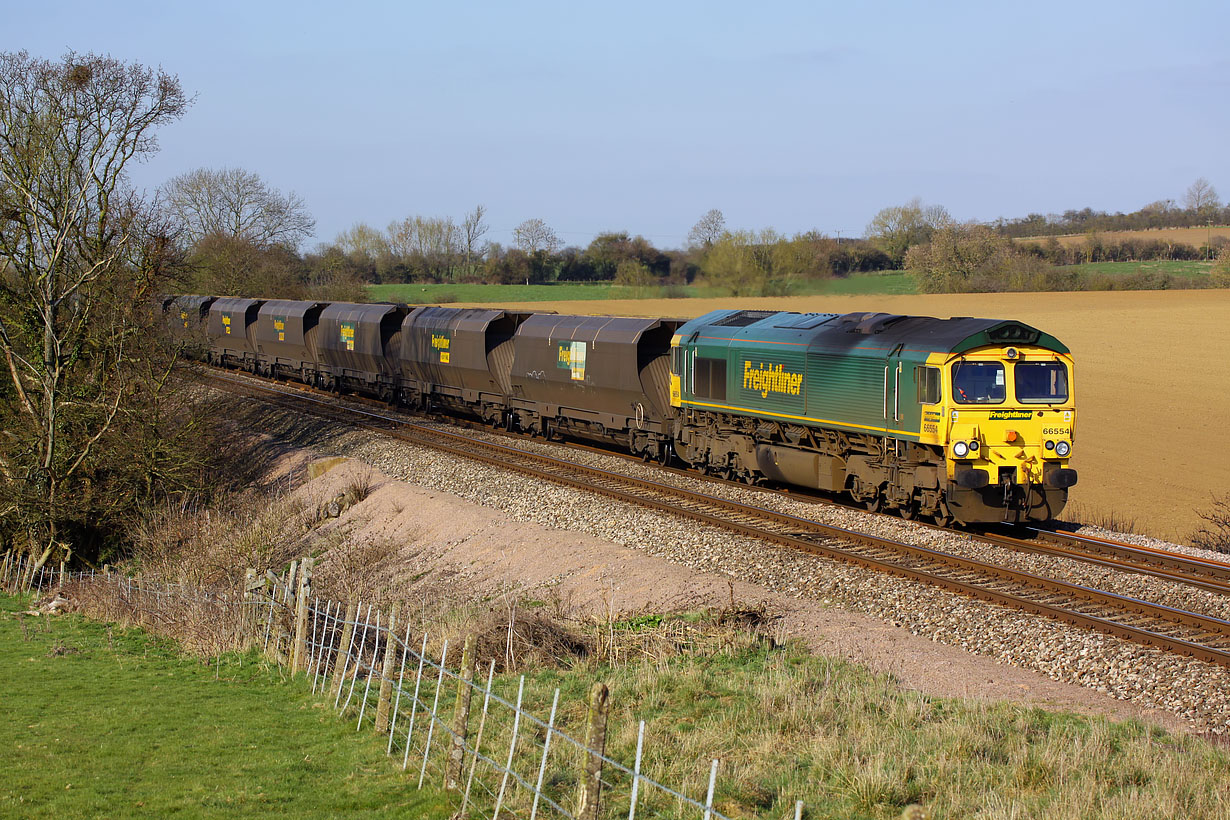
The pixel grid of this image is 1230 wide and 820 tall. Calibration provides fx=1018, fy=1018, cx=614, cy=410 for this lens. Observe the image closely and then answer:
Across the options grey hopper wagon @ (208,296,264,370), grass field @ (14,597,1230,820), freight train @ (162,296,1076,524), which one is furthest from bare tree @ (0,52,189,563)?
grey hopper wagon @ (208,296,264,370)

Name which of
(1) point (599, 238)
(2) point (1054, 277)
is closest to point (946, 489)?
(2) point (1054, 277)

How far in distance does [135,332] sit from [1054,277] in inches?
2323

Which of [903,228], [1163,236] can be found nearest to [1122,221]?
[1163,236]

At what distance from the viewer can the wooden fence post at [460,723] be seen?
766cm

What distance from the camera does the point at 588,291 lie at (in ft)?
266

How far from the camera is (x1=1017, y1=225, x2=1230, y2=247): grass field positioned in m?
79.2

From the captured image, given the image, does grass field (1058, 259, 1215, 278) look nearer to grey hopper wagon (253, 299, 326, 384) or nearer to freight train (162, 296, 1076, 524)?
grey hopper wagon (253, 299, 326, 384)

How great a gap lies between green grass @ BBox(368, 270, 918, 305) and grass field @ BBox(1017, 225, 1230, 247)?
27252 mm

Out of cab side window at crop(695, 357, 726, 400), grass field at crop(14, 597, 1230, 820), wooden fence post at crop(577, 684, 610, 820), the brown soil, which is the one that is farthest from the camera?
cab side window at crop(695, 357, 726, 400)

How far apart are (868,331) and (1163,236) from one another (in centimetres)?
7791

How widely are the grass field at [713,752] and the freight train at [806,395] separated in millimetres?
6875

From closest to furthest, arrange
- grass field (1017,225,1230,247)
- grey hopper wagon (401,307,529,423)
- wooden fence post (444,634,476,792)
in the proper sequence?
wooden fence post (444,634,476,792)
grey hopper wagon (401,307,529,423)
grass field (1017,225,1230,247)

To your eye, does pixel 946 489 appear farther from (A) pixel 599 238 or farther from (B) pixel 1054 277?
(A) pixel 599 238

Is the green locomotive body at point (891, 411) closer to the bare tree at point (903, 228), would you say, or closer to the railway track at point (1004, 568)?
the railway track at point (1004, 568)
